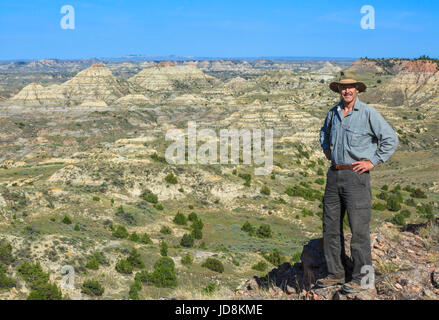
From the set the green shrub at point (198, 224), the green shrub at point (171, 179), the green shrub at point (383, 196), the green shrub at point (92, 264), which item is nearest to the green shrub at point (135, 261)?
the green shrub at point (92, 264)

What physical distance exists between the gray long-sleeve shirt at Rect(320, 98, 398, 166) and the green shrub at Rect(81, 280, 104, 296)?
1439 centimetres

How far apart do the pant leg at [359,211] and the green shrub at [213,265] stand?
17.2m

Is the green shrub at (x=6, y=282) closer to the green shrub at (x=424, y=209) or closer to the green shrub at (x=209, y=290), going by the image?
the green shrub at (x=209, y=290)

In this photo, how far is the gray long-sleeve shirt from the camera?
618 cm

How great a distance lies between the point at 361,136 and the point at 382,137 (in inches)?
13.6

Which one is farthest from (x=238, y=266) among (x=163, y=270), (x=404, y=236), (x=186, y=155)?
(x=186, y=155)

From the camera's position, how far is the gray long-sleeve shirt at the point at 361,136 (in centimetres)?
618

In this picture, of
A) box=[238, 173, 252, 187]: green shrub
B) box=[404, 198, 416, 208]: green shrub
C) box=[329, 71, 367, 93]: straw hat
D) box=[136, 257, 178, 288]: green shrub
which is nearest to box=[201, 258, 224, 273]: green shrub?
box=[136, 257, 178, 288]: green shrub

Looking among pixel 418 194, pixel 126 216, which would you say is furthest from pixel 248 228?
pixel 418 194

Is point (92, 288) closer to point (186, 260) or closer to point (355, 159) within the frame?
point (186, 260)

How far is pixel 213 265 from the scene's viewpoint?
23203mm

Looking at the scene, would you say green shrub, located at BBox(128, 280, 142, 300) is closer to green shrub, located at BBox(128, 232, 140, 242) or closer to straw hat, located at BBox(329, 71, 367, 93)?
green shrub, located at BBox(128, 232, 140, 242)

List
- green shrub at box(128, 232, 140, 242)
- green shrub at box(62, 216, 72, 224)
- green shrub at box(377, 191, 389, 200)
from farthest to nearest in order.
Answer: green shrub at box(377, 191, 389, 200) → green shrub at box(128, 232, 140, 242) → green shrub at box(62, 216, 72, 224)

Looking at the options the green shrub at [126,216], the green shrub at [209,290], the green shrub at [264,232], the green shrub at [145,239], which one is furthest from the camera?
the green shrub at [264,232]
